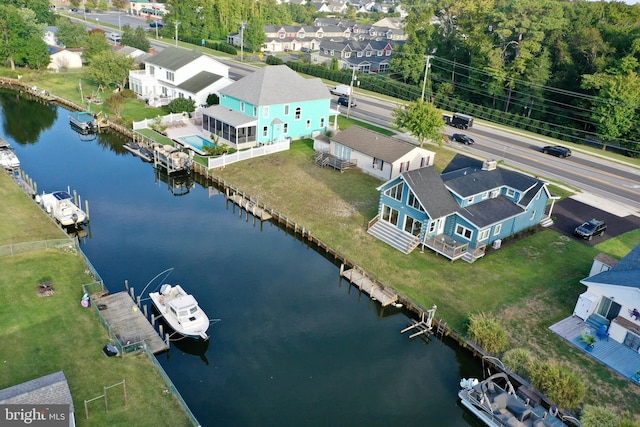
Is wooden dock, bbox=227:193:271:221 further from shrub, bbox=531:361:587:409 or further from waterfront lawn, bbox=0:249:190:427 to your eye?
shrub, bbox=531:361:587:409

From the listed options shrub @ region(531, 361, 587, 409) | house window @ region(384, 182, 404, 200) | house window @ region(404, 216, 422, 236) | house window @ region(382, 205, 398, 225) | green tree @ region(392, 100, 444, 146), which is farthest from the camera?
green tree @ region(392, 100, 444, 146)

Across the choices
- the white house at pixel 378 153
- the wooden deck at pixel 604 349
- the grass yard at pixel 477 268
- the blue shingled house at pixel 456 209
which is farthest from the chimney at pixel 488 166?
the wooden deck at pixel 604 349

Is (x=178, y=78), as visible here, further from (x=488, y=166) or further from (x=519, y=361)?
(x=519, y=361)

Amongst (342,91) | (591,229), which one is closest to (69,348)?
(591,229)

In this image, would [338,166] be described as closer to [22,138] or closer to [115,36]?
[22,138]

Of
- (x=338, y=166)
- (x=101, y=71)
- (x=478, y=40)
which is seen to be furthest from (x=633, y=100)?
(x=101, y=71)

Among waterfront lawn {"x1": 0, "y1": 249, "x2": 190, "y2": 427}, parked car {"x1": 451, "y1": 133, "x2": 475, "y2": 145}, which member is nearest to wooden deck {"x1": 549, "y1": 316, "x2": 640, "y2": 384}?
waterfront lawn {"x1": 0, "y1": 249, "x2": 190, "y2": 427}
